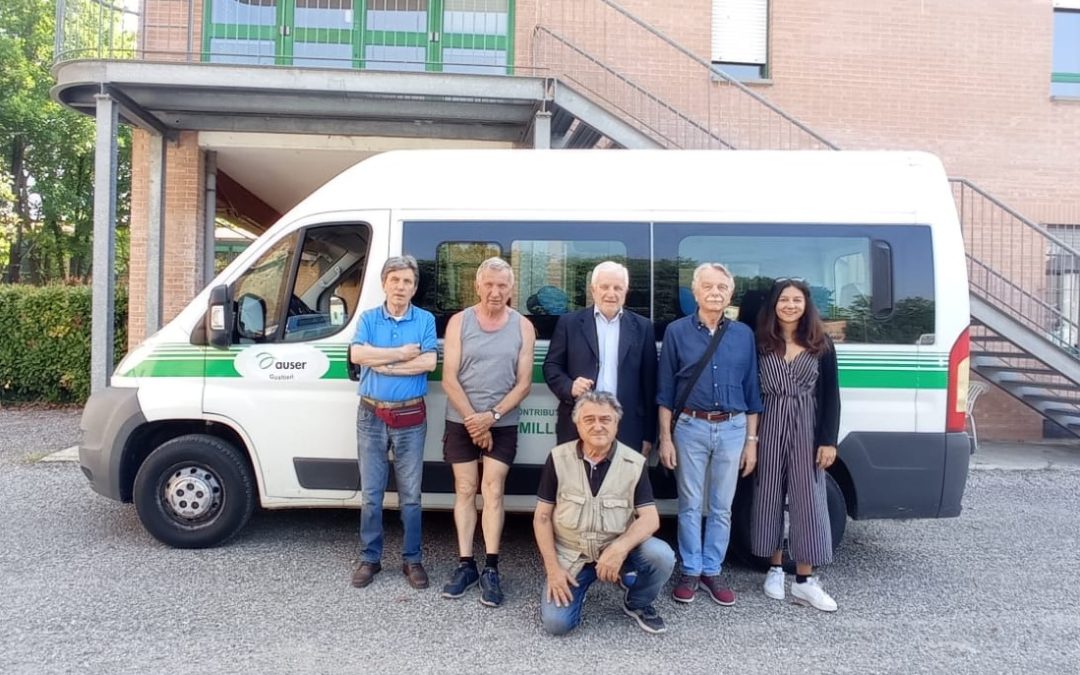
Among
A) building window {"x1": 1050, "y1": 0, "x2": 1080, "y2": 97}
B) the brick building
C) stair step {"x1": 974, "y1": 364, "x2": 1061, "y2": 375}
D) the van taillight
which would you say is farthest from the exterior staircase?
the van taillight

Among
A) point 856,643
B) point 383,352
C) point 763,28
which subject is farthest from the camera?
point 763,28

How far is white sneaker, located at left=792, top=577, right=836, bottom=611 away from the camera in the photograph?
4.23 meters

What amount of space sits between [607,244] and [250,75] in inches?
192

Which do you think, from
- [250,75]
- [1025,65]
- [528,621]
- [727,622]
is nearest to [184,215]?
[250,75]

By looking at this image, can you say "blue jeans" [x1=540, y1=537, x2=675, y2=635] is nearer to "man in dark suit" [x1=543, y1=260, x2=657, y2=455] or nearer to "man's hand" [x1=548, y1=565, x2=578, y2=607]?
"man's hand" [x1=548, y1=565, x2=578, y2=607]

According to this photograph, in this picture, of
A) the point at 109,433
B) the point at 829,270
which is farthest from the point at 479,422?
the point at 109,433

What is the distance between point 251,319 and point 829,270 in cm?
361

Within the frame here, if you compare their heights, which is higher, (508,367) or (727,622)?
(508,367)

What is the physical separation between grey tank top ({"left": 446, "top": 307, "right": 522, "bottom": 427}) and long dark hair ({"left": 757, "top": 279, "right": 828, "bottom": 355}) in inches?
54.3

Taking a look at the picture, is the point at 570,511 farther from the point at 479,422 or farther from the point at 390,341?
the point at 390,341

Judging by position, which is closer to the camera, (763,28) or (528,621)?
(528,621)

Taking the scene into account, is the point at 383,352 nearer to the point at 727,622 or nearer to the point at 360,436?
the point at 360,436

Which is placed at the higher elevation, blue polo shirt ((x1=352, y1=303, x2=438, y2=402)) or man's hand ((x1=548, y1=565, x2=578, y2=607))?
blue polo shirt ((x1=352, y1=303, x2=438, y2=402))

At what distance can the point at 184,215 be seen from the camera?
31.4 feet
